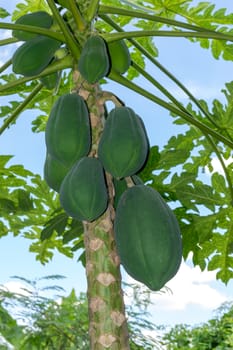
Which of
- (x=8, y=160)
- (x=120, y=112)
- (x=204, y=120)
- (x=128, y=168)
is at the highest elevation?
(x=204, y=120)

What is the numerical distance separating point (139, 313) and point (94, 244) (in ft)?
9.79

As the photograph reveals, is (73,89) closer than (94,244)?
→ No

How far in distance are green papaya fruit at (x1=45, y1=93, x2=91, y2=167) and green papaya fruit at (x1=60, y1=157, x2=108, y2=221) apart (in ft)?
0.18

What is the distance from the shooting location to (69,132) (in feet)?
5.98

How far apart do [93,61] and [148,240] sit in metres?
0.61

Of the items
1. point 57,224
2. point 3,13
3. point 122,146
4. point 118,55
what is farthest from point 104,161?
point 3,13

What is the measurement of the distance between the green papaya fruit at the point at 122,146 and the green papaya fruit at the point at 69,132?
6 centimetres

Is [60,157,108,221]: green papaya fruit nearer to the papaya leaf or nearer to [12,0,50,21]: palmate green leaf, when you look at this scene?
the papaya leaf

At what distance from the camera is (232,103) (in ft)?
10.7

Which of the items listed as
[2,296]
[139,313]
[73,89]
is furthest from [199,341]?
[73,89]

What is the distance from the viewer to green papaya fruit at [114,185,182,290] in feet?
5.29

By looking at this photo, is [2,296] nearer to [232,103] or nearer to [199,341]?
[232,103]

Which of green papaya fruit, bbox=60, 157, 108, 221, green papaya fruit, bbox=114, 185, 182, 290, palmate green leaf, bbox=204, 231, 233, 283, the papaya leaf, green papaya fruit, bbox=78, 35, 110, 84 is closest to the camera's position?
green papaya fruit, bbox=114, 185, 182, 290

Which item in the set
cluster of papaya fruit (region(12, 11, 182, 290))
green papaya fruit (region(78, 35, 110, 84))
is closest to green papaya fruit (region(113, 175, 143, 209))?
cluster of papaya fruit (region(12, 11, 182, 290))
